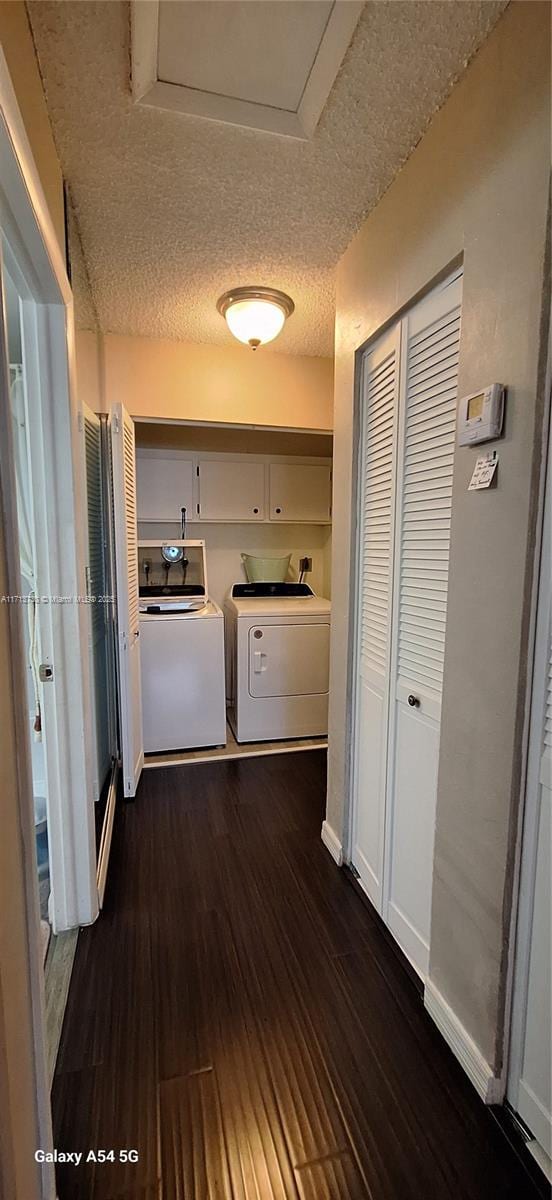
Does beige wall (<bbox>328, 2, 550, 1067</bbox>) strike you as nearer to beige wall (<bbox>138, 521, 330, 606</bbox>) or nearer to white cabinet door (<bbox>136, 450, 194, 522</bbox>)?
white cabinet door (<bbox>136, 450, 194, 522</bbox>)

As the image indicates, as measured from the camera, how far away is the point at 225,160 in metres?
1.35

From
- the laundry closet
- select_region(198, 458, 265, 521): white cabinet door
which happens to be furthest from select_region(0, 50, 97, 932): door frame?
select_region(198, 458, 265, 521): white cabinet door

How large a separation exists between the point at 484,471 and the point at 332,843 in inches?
64.5

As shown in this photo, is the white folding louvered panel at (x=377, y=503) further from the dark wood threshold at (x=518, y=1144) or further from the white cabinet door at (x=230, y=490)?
the white cabinet door at (x=230, y=490)

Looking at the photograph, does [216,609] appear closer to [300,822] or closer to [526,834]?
[300,822]

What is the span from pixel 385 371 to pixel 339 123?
63 centimetres

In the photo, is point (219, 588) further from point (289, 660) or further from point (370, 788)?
point (370, 788)

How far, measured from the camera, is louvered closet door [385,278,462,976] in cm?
130

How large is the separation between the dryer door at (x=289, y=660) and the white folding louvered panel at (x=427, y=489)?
1.56m

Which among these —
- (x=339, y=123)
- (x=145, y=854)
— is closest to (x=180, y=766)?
(x=145, y=854)

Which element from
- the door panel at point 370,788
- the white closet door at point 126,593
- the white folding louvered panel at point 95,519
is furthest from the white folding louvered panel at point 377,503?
the white folding louvered panel at point 95,519

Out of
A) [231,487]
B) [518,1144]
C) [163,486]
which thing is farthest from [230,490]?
[518,1144]

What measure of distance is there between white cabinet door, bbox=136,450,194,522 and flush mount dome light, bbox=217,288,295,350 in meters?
1.40

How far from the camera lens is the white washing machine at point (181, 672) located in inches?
111
